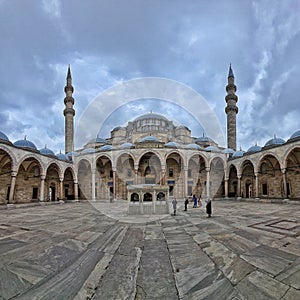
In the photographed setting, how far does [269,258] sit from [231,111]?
36.1 m

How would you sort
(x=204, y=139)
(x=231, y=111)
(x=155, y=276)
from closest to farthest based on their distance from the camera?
(x=155, y=276), (x=231, y=111), (x=204, y=139)

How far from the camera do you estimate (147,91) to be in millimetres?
12703

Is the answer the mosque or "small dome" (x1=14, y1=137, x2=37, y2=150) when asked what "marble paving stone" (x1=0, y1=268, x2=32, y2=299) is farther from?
"small dome" (x1=14, y1=137, x2=37, y2=150)

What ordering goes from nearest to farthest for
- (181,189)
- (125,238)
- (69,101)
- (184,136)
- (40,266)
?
(40,266) < (125,238) < (181,189) < (69,101) < (184,136)

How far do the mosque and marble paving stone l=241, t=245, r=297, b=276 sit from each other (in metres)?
20.8

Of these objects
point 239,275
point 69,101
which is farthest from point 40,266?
point 69,101

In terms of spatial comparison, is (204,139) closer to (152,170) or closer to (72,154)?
(152,170)

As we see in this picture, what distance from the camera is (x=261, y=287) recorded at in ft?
10.8

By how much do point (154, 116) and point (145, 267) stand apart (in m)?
41.1

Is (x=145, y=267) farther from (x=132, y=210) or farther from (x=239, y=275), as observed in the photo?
(x=132, y=210)

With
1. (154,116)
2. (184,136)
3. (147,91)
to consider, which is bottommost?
(147,91)

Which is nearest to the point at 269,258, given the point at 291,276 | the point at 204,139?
the point at 291,276

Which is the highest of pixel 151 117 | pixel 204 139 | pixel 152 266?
pixel 151 117

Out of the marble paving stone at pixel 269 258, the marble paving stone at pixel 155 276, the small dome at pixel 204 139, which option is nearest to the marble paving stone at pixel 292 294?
the marble paving stone at pixel 269 258
